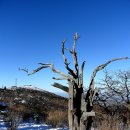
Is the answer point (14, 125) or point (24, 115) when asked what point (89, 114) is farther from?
point (24, 115)

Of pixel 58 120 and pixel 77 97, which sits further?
pixel 58 120

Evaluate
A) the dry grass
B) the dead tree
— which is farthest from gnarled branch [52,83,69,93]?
the dry grass

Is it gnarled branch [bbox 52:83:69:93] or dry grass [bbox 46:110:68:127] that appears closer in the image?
gnarled branch [bbox 52:83:69:93]

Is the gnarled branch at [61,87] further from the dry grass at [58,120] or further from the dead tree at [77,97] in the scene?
the dry grass at [58,120]

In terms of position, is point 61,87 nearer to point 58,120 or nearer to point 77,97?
point 77,97

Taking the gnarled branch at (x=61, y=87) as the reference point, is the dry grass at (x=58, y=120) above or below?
below

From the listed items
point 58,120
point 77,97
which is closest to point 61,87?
point 77,97

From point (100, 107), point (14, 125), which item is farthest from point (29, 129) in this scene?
point (100, 107)

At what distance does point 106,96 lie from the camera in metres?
16.4

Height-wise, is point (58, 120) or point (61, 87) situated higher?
point (61, 87)

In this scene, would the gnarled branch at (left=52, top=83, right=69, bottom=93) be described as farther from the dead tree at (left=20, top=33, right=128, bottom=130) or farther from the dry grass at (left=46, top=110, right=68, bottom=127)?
the dry grass at (left=46, top=110, right=68, bottom=127)

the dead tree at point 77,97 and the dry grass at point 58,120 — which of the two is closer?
the dead tree at point 77,97

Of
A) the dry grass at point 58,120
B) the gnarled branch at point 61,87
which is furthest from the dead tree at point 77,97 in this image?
the dry grass at point 58,120

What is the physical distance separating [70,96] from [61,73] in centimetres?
57
